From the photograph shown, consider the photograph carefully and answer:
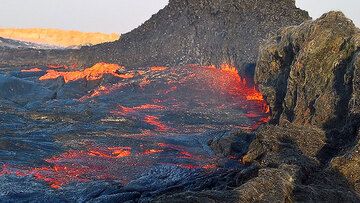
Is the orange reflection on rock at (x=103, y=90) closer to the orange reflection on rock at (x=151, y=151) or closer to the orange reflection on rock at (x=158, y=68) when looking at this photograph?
the orange reflection on rock at (x=158, y=68)

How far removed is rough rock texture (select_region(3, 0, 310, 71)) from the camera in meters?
31.2

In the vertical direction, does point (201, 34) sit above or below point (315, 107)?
above

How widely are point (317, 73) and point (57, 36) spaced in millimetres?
97060

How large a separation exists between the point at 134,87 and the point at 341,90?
584 inches

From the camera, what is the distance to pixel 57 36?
107m

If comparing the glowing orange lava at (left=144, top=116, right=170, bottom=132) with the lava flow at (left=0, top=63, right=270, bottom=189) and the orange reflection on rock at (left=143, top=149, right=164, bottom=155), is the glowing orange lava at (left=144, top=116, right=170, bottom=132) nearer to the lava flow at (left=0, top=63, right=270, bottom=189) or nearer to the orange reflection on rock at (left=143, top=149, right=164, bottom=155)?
the lava flow at (left=0, top=63, right=270, bottom=189)

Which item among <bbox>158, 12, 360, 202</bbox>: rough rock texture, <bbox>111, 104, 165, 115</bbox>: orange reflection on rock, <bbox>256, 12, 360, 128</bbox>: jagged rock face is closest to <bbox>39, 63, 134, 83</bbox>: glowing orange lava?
<bbox>111, 104, 165, 115</bbox>: orange reflection on rock

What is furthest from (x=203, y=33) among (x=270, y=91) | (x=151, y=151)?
(x=151, y=151)

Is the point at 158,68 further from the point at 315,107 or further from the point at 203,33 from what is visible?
the point at 315,107

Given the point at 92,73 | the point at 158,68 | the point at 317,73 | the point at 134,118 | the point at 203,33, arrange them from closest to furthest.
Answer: the point at 317,73
the point at 134,118
the point at 92,73
the point at 158,68
the point at 203,33

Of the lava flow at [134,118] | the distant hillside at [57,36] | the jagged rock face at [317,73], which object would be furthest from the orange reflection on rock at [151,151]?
the distant hillside at [57,36]

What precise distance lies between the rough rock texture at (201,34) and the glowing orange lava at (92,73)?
179cm

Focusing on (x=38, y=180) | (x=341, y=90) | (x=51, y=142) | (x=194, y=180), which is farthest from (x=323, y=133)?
(x=51, y=142)

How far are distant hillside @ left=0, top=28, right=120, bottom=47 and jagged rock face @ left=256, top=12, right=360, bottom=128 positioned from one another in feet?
280
